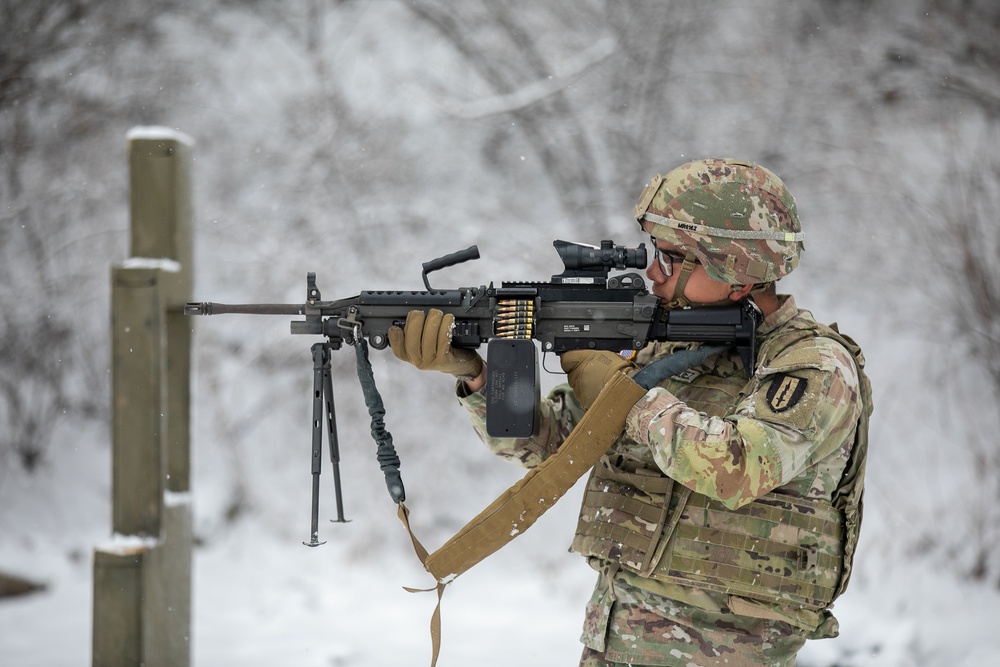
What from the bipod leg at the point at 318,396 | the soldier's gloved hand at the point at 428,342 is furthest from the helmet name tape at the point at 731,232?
the bipod leg at the point at 318,396

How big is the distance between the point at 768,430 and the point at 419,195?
14.1 feet

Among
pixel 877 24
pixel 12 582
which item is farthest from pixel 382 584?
pixel 877 24

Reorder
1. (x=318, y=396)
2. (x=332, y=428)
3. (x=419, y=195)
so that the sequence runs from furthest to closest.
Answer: (x=419, y=195) < (x=332, y=428) < (x=318, y=396)

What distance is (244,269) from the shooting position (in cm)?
604

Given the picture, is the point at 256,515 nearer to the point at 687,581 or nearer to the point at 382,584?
the point at 382,584

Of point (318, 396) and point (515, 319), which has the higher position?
point (515, 319)

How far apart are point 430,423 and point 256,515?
49.3 inches

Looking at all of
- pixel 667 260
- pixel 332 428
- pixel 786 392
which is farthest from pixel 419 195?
pixel 786 392

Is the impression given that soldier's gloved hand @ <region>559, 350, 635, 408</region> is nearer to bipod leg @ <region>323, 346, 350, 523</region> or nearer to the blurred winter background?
bipod leg @ <region>323, 346, 350, 523</region>

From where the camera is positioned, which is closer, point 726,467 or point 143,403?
point 726,467

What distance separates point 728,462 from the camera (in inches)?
82.9

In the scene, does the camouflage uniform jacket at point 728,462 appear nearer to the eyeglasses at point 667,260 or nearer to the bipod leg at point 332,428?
the eyeglasses at point 667,260

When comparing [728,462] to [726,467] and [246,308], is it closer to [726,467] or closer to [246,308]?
[726,467]

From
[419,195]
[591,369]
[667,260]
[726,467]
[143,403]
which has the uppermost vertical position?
[419,195]
